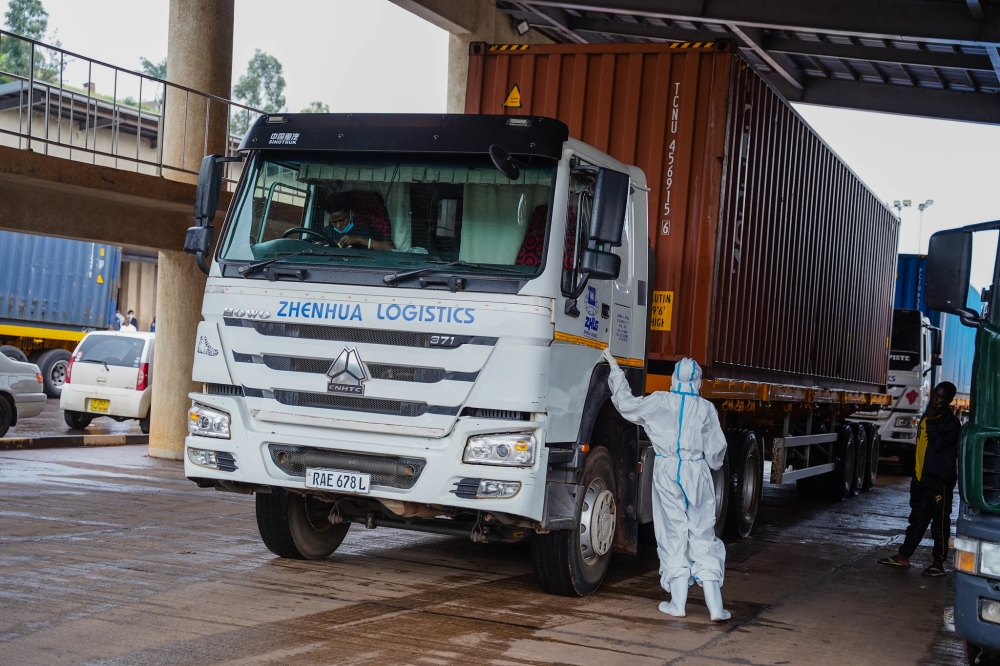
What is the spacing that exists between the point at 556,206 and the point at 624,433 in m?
1.98

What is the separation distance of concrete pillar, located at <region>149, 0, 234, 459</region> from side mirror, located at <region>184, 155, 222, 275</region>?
729 cm

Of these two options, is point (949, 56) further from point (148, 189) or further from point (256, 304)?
point (256, 304)

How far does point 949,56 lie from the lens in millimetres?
19172

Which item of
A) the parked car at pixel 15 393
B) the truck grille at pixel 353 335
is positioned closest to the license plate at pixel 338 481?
the truck grille at pixel 353 335

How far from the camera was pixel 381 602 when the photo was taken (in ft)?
22.1

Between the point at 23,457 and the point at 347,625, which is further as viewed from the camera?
the point at 23,457

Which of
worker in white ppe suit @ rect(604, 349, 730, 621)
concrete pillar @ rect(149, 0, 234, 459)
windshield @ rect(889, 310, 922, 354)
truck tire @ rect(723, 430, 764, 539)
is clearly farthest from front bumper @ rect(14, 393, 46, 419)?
windshield @ rect(889, 310, 922, 354)

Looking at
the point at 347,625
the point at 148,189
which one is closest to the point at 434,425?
the point at 347,625

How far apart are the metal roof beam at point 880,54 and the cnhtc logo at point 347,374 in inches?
614

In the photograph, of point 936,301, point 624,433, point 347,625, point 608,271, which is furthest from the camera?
point 624,433

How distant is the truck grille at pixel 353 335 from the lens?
643cm

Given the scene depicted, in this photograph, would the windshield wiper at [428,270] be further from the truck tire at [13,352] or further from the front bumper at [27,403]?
the truck tire at [13,352]

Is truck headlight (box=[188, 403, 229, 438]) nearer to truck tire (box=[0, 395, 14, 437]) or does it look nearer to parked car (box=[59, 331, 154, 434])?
truck tire (box=[0, 395, 14, 437])

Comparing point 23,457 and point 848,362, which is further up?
point 848,362
